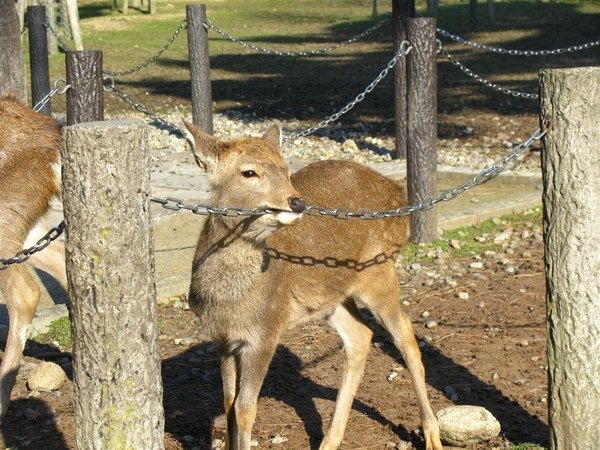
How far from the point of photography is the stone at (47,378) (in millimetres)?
6520

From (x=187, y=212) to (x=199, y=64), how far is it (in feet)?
6.13

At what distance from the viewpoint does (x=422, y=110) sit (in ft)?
29.9

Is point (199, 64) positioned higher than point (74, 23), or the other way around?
point (199, 64)

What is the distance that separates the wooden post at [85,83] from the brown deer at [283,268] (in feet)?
5.53

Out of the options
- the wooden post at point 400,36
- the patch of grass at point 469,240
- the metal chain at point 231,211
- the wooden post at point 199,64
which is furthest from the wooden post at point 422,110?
the metal chain at point 231,211

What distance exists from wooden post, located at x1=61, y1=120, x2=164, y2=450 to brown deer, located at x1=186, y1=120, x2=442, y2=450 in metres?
1.37

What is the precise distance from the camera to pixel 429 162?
360 inches

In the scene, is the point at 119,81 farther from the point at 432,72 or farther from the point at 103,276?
the point at 103,276

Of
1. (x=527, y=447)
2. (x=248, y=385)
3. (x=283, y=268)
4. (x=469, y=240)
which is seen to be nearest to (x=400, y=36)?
(x=469, y=240)

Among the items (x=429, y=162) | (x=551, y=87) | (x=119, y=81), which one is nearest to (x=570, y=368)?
(x=551, y=87)

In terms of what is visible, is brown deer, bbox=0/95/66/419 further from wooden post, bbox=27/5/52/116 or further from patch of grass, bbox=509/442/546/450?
wooden post, bbox=27/5/52/116

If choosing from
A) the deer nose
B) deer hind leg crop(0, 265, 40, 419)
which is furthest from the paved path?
the deer nose

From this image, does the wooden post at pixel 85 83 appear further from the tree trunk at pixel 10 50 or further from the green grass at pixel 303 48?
the green grass at pixel 303 48

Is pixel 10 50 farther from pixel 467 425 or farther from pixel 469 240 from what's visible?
pixel 467 425
